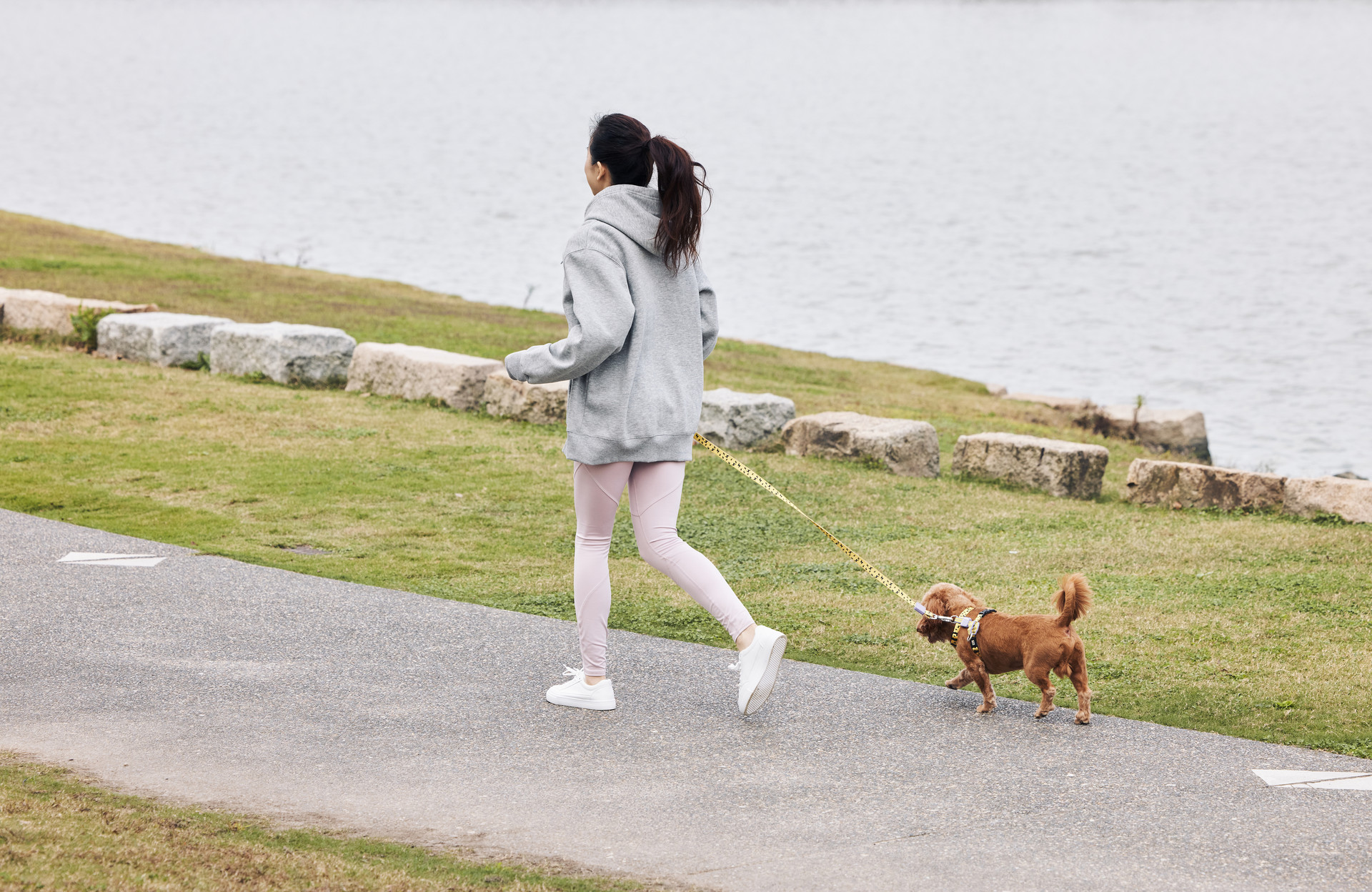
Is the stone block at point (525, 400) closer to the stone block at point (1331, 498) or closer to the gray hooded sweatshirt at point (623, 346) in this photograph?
the stone block at point (1331, 498)

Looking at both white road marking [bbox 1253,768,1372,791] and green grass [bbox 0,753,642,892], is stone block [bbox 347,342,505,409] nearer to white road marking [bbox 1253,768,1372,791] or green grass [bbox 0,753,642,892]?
green grass [bbox 0,753,642,892]

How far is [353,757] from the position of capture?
171 inches

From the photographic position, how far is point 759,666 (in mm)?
4621

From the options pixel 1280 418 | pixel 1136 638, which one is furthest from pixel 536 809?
pixel 1280 418

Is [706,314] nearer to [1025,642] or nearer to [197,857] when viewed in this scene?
[1025,642]

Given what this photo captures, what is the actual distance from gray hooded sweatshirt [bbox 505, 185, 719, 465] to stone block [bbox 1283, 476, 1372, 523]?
19.9ft

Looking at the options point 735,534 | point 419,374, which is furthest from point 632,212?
point 419,374

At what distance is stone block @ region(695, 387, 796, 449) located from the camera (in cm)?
1044

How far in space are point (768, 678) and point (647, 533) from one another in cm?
65

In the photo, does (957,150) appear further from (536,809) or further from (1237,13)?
(1237,13)

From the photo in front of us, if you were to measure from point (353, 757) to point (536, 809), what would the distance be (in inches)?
29.4

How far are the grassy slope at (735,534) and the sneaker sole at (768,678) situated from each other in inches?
39.3

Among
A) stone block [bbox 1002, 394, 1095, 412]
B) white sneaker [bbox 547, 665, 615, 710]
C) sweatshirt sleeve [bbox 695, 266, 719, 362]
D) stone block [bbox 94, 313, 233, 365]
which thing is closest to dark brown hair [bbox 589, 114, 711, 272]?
sweatshirt sleeve [bbox 695, 266, 719, 362]

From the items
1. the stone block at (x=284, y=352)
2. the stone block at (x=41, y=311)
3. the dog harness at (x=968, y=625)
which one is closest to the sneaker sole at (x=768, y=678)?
the dog harness at (x=968, y=625)
